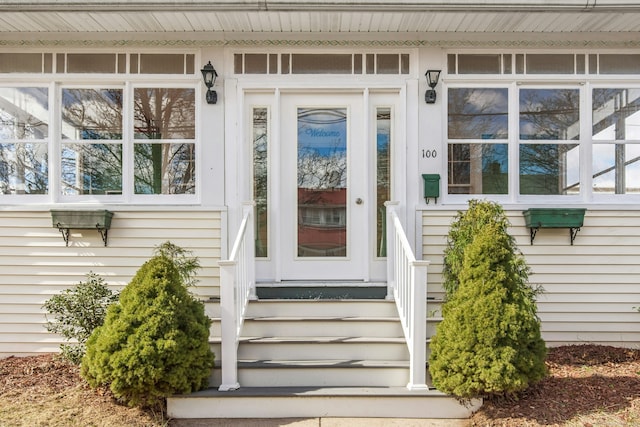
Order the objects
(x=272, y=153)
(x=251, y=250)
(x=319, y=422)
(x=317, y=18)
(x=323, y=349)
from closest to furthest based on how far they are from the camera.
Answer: (x=319, y=422)
(x=323, y=349)
(x=317, y=18)
(x=251, y=250)
(x=272, y=153)

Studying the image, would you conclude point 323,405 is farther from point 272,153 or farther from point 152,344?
point 272,153

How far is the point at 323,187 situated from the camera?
488 cm

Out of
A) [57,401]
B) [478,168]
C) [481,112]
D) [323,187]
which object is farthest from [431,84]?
[57,401]

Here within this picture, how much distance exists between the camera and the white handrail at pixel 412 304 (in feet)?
11.9

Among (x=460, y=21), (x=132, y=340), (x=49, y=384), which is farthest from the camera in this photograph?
(x=460, y=21)

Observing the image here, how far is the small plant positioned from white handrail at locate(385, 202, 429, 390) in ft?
5.99

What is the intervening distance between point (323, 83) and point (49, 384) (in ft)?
11.9

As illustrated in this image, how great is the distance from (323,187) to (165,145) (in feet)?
A: 5.36

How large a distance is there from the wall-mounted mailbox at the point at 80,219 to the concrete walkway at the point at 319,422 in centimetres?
205

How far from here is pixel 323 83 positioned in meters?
4.79

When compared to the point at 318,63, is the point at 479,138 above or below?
below

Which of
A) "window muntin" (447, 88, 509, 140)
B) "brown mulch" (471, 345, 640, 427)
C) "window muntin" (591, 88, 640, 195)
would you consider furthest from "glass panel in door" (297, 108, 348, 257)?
"window muntin" (591, 88, 640, 195)

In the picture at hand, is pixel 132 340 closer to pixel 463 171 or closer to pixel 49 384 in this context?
pixel 49 384

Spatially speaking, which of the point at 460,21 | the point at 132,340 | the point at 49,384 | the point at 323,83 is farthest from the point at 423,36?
the point at 49,384
